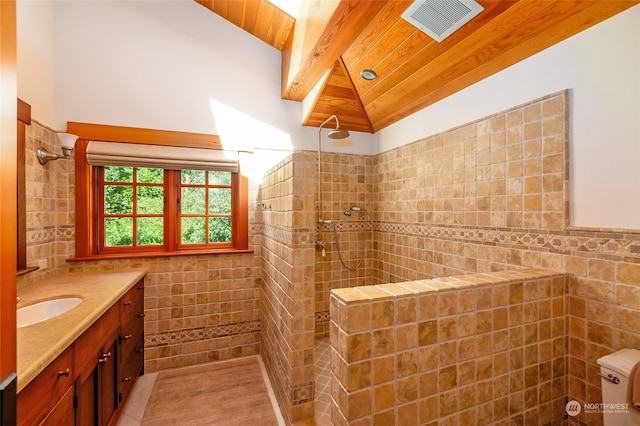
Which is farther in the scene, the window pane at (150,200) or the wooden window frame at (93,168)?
the window pane at (150,200)

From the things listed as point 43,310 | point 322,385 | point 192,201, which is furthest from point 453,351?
point 192,201

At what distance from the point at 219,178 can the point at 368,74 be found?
1.77 metres

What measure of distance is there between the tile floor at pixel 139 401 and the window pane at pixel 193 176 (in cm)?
182

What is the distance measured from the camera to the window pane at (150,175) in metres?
2.52

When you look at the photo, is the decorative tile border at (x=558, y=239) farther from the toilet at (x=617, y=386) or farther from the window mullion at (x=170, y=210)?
the window mullion at (x=170, y=210)

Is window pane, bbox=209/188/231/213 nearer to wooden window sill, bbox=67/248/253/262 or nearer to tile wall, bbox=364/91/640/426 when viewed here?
wooden window sill, bbox=67/248/253/262

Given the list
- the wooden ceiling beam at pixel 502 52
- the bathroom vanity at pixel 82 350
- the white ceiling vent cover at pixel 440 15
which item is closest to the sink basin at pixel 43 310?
the bathroom vanity at pixel 82 350

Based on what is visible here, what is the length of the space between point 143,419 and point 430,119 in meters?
3.24

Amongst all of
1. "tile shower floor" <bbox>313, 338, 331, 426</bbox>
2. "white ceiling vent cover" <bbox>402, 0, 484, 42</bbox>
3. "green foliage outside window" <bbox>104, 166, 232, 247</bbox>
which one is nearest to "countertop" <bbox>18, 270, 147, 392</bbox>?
"green foliage outside window" <bbox>104, 166, 232, 247</bbox>

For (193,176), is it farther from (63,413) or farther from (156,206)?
→ (63,413)

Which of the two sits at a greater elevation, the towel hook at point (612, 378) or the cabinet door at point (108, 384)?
the towel hook at point (612, 378)

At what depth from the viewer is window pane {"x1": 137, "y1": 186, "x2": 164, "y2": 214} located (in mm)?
2529

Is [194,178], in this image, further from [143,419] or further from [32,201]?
[143,419]

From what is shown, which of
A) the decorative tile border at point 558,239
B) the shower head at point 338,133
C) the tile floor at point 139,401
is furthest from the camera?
the shower head at point 338,133
